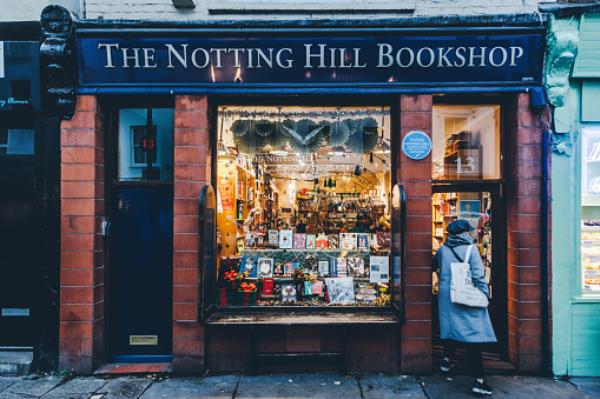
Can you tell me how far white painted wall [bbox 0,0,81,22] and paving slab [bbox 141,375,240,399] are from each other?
497 centimetres

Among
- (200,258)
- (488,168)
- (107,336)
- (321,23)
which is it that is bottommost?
(107,336)

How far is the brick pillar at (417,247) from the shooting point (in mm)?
5445

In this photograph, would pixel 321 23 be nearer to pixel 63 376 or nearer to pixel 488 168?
pixel 488 168

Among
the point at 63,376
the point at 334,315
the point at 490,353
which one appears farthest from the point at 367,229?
the point at 63,376

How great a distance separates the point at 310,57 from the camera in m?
5.55

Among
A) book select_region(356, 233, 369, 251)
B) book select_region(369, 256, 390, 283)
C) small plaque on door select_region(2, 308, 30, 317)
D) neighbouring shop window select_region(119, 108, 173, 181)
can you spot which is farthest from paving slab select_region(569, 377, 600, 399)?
small plaque on door select_region(2, 308, 30, 317)

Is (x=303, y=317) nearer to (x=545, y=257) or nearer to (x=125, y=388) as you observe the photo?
(x=125, y=388)

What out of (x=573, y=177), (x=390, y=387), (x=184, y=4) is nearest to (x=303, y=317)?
(x=390, y=387)

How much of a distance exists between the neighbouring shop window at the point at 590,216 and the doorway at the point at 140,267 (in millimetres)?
5574

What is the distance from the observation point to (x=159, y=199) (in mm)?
5914

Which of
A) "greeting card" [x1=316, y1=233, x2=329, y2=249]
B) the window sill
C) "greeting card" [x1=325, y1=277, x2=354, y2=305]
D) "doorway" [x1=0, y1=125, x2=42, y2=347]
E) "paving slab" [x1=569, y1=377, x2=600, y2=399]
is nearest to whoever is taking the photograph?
"paving slab" [x1=569, y1=377, x2=600, y2=399]

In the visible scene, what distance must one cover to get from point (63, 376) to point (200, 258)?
2.35 meters

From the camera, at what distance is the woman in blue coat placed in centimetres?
481

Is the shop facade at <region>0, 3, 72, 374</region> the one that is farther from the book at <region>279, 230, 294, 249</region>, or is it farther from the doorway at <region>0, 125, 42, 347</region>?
the book at <region>279, 230, 294, 249</region>
